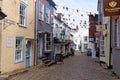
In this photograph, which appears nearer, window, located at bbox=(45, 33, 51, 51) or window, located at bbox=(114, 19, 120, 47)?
window, located at bbox=(114, 19, 120, 47)

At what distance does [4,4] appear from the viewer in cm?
1404

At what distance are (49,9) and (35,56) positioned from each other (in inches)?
298

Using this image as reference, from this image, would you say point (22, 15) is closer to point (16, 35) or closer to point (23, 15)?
point (23, 15)

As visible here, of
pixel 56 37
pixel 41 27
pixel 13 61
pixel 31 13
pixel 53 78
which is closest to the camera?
pixel 53 78

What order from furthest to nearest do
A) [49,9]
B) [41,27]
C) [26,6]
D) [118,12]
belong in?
[49,9], [41,27], [26,6], [118,12]

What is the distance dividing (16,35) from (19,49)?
1.33 meters

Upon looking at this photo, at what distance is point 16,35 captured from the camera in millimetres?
16188

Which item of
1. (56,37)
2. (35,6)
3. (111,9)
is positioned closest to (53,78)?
(111,9)

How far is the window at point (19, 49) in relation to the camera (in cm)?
1662

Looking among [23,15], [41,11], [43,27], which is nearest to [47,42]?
[43,27]

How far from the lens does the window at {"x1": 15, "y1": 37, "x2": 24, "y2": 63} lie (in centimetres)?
1662

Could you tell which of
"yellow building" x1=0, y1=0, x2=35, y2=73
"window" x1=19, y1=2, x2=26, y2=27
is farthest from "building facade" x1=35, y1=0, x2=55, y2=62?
"window" x1=19, y1=2, x2=26, y2=27

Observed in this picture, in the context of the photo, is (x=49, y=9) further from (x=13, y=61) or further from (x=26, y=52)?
(x=13, y=61)

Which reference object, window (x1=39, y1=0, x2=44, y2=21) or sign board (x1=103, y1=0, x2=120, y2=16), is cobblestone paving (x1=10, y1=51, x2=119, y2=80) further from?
window (x1=39, y1=0, x2=44, y2=21)
